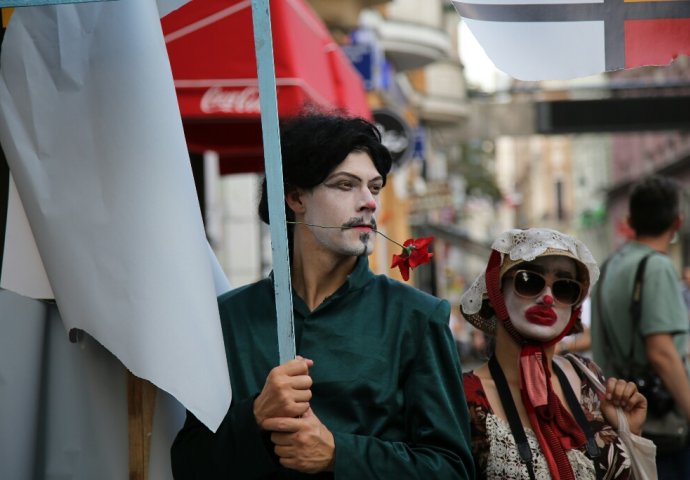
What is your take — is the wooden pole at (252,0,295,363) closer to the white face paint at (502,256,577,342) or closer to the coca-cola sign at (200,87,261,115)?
the white face paint at (502,256,577,342)

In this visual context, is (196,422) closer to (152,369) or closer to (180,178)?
(152,369)

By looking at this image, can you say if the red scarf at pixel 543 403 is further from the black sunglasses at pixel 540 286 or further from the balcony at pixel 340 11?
the balcony at pixel 340 11

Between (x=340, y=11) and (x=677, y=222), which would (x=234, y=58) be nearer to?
(x=677, y=222)

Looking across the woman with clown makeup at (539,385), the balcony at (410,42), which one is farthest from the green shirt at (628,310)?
the balcony at (410,42)

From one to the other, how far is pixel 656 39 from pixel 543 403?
1049 millimetres

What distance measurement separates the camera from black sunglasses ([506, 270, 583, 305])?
3.44 meters

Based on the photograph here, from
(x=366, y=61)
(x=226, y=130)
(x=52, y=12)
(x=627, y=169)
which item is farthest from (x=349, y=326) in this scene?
(x=627, y=169)

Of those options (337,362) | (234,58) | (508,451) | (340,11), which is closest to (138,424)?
(337,362)

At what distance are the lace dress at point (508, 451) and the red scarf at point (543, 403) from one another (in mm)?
25

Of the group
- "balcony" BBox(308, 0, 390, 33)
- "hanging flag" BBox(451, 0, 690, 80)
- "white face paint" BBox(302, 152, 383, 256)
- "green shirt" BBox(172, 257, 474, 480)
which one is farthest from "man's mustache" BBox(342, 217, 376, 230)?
"balcony" BBox(308, 0, 390, 33)

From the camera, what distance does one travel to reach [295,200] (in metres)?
3.21

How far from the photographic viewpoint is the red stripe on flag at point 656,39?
3.15 meters

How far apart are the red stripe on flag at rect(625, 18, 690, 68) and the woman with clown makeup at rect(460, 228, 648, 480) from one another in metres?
0.60

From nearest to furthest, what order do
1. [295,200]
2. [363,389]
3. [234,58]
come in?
1. [363,389]
2. [295,200]
3. [234,58]
